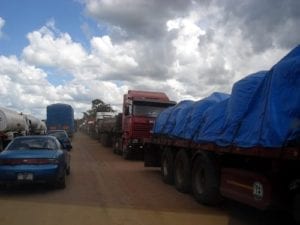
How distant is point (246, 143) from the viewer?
8930 millimetres

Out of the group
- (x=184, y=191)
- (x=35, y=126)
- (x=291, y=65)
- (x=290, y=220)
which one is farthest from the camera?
(x=35, y=126)

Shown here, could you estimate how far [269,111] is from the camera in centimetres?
816

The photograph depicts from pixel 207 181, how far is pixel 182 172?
268 centimetres

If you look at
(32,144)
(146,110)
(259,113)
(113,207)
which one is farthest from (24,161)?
(146,110)

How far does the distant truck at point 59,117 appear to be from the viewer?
4947cm

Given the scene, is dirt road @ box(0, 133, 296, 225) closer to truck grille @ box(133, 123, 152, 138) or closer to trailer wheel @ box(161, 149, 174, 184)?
trailer wheel @ box(161, 149, 174, 184)

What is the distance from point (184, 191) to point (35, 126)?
34567mm

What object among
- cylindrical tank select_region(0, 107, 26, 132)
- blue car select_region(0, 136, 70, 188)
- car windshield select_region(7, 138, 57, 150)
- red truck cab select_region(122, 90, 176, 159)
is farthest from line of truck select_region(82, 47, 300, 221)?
cylindrical tank select_region(0, 107, 26, 132)

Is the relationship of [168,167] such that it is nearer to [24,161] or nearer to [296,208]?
[24,161]

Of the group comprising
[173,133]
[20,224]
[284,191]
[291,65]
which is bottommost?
[20,224]

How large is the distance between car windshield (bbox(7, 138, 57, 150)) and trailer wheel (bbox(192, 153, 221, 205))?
4302 millimetres

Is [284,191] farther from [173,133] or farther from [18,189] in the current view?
[18,189]

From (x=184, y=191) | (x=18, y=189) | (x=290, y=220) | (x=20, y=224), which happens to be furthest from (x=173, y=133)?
(x=20, y=224)

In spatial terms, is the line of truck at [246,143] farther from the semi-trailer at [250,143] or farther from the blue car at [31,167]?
the blue car at [31,167]
